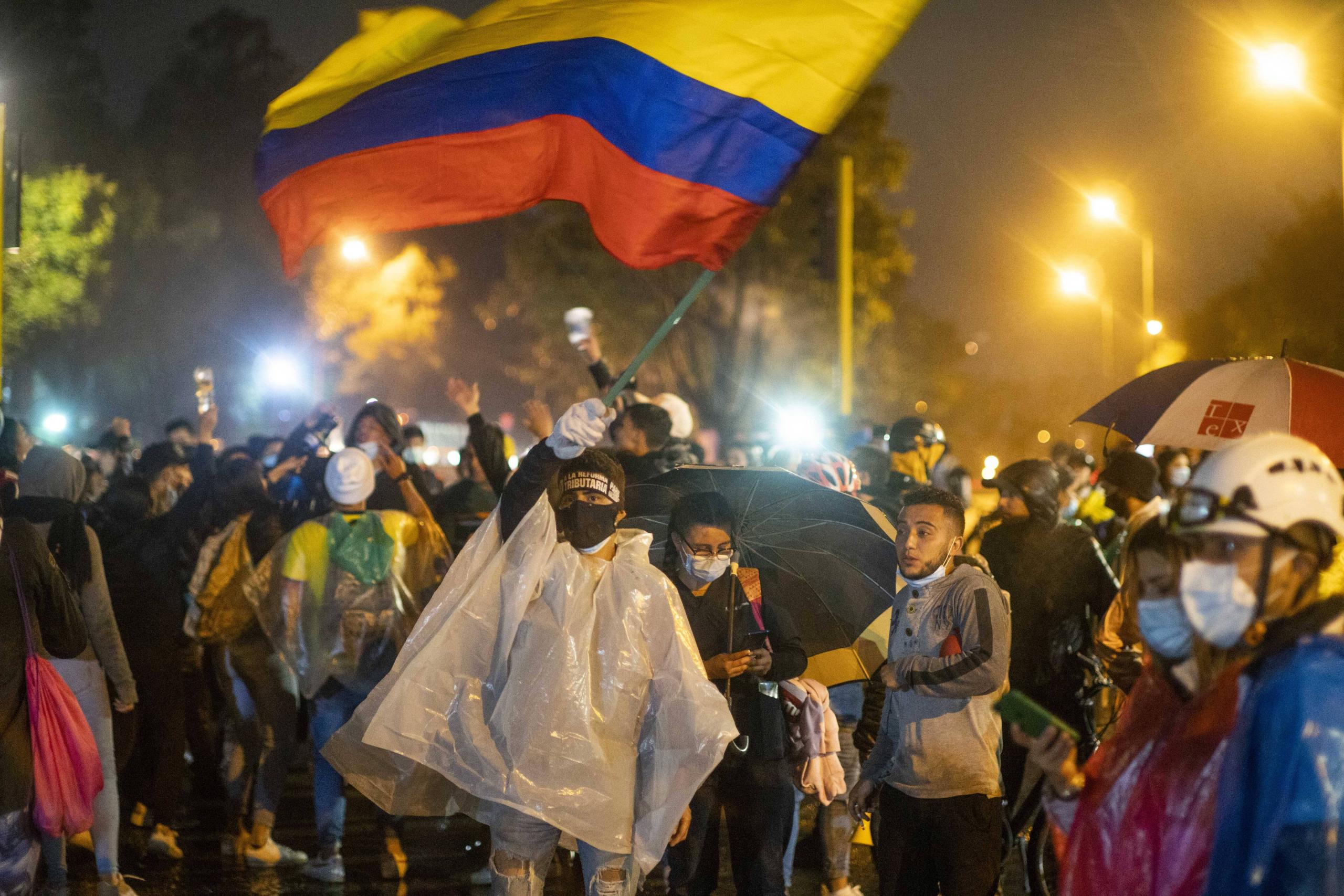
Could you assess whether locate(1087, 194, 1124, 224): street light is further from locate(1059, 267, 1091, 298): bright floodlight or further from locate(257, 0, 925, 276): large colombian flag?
locate(257, 0, 925, 276): large colombian flag

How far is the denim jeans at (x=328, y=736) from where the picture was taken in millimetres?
7090

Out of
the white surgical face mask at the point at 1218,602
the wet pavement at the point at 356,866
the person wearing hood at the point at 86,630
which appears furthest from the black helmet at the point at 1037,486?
the person wearing hood at the point at 86,630

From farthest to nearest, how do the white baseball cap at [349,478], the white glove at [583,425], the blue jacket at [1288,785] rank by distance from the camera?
1. the white baseball cap at [349,478]
2. the white glove at [583,425]
3. the blue jacket at [1288,785]

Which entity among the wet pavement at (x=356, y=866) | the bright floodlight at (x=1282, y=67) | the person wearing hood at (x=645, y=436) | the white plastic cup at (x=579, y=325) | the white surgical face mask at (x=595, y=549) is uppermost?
the bright floodlight at (x=1282, y=67)

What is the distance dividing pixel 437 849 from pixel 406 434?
213 inches

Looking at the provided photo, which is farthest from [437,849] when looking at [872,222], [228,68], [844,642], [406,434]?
[228,68]

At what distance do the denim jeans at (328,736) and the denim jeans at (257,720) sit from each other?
48cm

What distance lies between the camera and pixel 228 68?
51.3 m

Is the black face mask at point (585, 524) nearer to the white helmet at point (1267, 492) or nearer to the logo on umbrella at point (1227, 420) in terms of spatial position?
the white helmet at point (1267, 492)

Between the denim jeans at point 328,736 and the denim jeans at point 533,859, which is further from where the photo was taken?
the denim jeans at point 328,736

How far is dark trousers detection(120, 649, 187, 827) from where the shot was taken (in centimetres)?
789

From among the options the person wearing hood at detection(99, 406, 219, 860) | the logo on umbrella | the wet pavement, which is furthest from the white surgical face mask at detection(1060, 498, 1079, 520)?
the person wearing hood at detection(99, 406, 219, 860)

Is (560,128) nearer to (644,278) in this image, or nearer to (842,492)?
(842,492)

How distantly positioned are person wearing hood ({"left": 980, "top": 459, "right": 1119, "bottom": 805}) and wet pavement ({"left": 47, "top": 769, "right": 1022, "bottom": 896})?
1.09 metres
